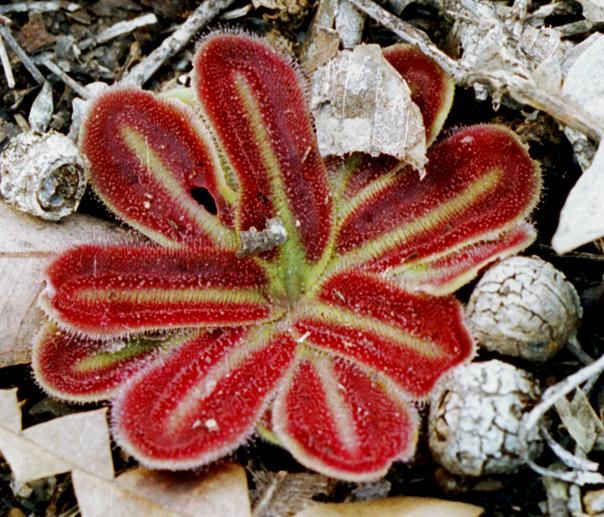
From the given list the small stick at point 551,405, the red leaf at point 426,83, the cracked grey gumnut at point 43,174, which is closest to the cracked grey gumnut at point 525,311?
the small stick at point 551,405

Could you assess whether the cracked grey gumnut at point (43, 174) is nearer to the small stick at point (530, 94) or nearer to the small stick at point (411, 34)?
the small stick at point (411, 34)

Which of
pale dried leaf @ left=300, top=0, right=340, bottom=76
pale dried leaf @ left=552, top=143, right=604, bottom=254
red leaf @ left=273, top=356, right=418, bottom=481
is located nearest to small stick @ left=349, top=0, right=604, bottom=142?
pale dried leaf @ left=552, top=143, right=604, bottom=254

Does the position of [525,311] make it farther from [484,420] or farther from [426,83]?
[426,83]

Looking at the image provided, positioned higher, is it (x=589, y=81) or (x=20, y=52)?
(x=589, y=81)

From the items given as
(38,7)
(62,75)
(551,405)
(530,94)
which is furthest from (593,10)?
(38,7)

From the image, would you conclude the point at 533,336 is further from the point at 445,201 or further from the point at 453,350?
the point at 445,201

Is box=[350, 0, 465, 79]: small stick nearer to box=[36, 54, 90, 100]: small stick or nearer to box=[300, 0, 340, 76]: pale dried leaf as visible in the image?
box=[300, 0, 340, 76]: pale dried leaf
